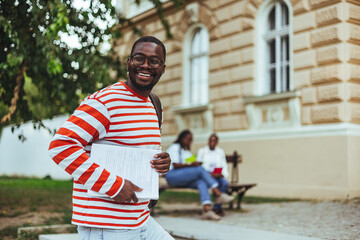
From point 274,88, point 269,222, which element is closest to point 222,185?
point 269,222

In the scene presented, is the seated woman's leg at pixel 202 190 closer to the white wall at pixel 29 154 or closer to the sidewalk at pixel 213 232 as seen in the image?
the sidewalk at pixel 213 232

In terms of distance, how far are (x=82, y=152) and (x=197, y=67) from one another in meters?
12.7

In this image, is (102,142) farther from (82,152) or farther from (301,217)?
(301,217)

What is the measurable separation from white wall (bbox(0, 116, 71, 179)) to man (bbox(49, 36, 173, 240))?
55.8ft

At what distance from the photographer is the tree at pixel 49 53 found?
6.45 metres

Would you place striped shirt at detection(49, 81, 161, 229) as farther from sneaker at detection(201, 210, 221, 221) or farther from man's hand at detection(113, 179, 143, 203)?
sneaker at detection(201, 210, 221, 221)

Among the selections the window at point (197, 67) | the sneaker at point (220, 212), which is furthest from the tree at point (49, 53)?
the window at point (197, 67)

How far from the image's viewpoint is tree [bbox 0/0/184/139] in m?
6.45

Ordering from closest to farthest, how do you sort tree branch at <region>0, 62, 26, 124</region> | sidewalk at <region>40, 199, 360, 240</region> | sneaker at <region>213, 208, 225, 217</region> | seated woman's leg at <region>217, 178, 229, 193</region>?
sidewalk at <region>40, 199, 360, 240</region> → tree branch at <region>0, 62, 26, 124</region> → sneaker at <region>213, 208, 225, 217</region> → seated woman's leg at <region>217, 178, 229, 193</region>

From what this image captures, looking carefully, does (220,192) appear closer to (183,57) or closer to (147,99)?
(147,99)

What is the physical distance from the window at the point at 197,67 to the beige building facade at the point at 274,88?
0.03 m

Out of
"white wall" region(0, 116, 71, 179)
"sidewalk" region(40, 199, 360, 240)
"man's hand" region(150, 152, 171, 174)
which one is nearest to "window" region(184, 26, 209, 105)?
"sidewalk" region(40, 199, 360, 240)

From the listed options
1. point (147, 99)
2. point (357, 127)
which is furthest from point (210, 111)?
point (147, 99)

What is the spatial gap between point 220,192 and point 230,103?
16.0 feet
